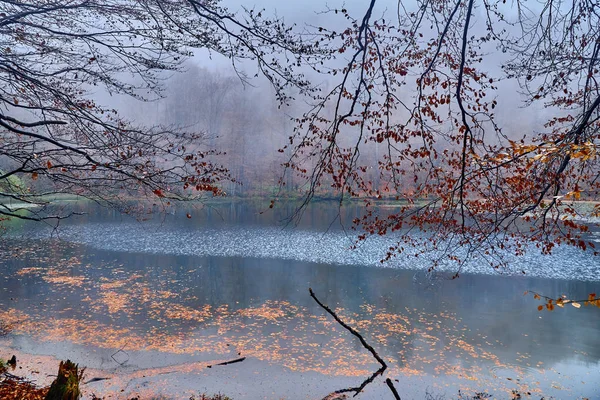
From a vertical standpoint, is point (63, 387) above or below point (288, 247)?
above

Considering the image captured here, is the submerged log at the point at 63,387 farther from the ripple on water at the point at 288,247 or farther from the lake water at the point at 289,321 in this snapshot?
the ripple on water at the point at 288,247

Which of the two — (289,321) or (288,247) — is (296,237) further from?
(289,321)

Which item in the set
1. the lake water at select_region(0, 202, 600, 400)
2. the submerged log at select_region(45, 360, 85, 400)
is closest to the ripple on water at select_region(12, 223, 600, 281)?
the lake water at select_region(0, 202, 600, 400)

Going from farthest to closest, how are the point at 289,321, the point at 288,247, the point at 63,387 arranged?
1. the point at 288,247
2. the point at 289,321
3. the point at 63,387

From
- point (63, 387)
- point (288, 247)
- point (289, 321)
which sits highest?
point (63, 387)

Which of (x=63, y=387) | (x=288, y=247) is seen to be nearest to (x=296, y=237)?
(x=288, y=247)

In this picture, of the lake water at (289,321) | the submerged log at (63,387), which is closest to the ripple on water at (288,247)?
the lake water at (289,321)

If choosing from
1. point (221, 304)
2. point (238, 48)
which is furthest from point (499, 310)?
point (238, 48)

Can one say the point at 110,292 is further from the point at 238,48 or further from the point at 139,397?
the point at 238,48

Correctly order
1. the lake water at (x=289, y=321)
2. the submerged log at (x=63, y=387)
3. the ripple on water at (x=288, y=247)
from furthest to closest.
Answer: the ripple on water at (x=288, y=247) → the lake water at (x=289, y=321) → the submerged log at (x=63, y=387)

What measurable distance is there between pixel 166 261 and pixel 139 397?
38.7 ft

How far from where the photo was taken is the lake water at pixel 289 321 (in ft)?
27.6

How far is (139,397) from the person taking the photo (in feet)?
24.4

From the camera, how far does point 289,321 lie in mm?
11703
